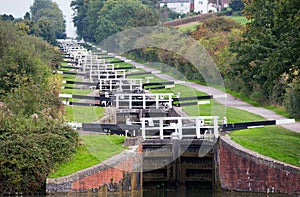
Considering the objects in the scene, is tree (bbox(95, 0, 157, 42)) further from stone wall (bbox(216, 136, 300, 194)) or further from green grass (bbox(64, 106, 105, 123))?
stone wall (bbox(216, 136, 300, 194))

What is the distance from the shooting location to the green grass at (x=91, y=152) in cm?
3100

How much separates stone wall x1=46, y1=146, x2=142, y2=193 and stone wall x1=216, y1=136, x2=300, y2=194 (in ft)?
9.93

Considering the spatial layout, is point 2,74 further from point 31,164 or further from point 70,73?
point 70,73

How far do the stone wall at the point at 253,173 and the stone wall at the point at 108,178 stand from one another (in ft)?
9.93

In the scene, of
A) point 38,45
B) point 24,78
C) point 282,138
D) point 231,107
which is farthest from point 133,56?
point 282,138

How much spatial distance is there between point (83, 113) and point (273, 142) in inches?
500

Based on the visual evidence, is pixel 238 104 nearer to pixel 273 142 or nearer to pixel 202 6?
pixel 273 142

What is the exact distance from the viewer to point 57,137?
105 ft

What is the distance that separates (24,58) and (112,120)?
5199mm

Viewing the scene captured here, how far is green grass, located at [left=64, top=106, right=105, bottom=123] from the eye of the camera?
136ft

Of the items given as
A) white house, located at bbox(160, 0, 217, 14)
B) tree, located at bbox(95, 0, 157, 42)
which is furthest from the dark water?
white house, located at bbox(160, 0, 217, 14)

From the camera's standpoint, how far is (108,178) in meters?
31.3

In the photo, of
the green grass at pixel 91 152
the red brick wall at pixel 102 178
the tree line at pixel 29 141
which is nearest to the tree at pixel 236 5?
the tree line at pixel 29 141

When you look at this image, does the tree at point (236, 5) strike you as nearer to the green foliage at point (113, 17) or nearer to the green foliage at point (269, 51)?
the green foliage at point (113, 17)
